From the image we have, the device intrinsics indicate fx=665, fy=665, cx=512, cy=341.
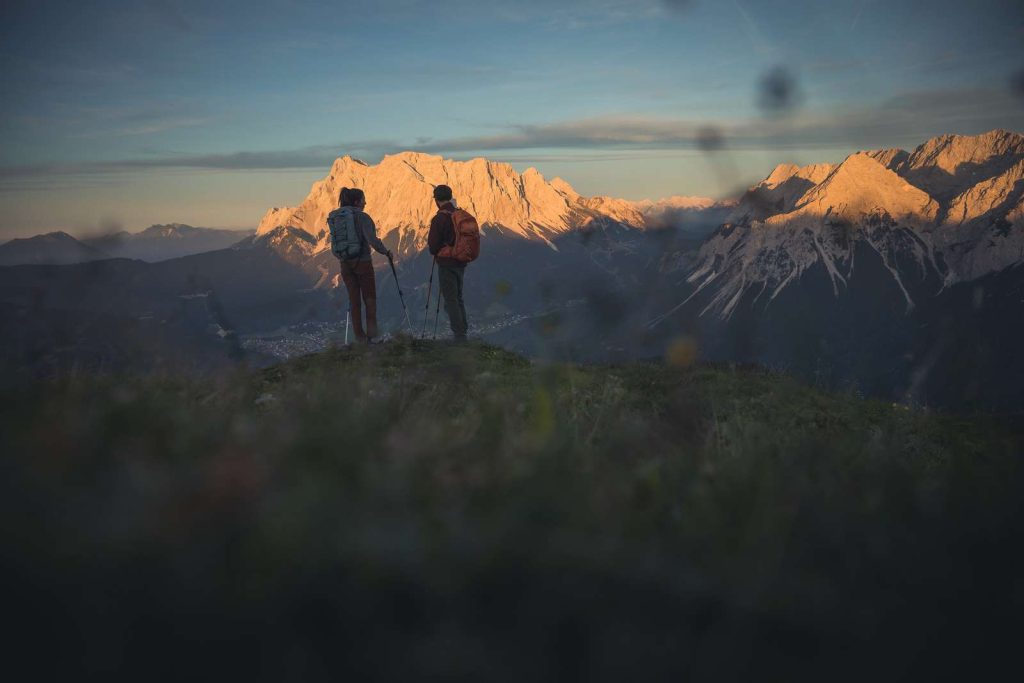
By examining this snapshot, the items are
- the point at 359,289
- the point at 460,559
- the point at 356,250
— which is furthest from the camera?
the point at 359,289

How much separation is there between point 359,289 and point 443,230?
2.85m

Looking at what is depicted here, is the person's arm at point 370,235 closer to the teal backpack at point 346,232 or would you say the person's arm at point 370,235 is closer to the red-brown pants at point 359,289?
the teal backpack at point 346,232

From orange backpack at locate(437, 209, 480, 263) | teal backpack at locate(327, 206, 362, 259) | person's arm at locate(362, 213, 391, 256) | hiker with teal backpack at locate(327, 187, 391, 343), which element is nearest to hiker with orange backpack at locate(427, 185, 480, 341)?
orange backpack at locate(437, 209, 480, 263)

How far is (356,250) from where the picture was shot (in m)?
17.4

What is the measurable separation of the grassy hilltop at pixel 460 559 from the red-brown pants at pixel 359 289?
14.6m

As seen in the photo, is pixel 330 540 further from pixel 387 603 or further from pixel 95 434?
pixel 95 434

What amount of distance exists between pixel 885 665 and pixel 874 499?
1162mm

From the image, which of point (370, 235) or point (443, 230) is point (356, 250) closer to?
point (370, 235)

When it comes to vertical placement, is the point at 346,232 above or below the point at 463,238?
above

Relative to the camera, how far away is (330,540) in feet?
6.81

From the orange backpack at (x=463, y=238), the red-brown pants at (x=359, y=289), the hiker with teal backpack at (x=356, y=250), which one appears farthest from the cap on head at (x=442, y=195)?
the red-brown pants at (x=359, y=289)

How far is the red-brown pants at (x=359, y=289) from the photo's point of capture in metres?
17.9

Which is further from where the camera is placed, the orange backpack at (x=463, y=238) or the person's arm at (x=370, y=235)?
the orange backpack at (x=463, y=238)

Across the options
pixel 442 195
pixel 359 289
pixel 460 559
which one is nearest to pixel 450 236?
pixel 442 195
